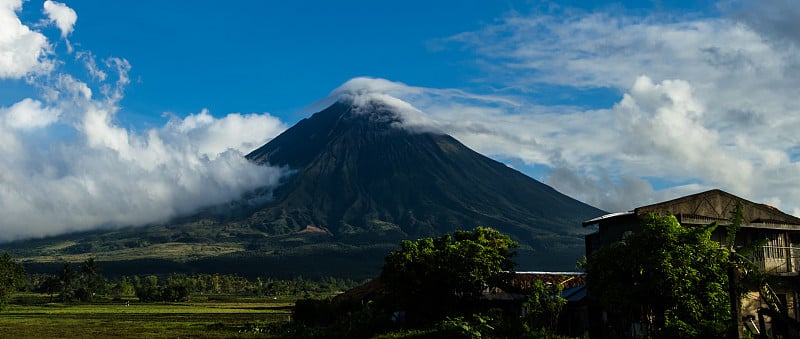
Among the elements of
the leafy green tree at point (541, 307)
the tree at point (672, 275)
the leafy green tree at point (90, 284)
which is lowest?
the leafy green tree at point (90, 284)

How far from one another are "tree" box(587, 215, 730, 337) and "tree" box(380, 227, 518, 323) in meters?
11.8

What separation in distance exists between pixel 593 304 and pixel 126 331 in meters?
39.4

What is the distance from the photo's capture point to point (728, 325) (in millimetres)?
24469

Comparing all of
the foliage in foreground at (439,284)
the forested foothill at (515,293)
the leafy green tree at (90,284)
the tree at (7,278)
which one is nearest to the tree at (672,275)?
the forested foothill at (515,293)

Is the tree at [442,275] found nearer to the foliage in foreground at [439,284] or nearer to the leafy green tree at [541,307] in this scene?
the foliage in foreground at [439,284]

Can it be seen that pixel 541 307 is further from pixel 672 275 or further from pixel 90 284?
pixel 90 284

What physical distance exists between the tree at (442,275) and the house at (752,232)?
6.45 m

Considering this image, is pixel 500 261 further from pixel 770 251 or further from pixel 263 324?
pixel 263 324

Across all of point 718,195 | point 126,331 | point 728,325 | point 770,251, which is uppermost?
point 718,195

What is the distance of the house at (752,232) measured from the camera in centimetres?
3331

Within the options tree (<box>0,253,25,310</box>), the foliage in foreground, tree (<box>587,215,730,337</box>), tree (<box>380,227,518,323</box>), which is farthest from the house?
tree (<box>0,253,25,310</box>)

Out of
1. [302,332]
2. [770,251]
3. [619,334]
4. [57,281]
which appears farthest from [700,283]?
[57,281]

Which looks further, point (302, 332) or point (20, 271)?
point (20, 271)

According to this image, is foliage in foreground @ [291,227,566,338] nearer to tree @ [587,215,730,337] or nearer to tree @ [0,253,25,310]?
tree @ [587,215,730,337]
